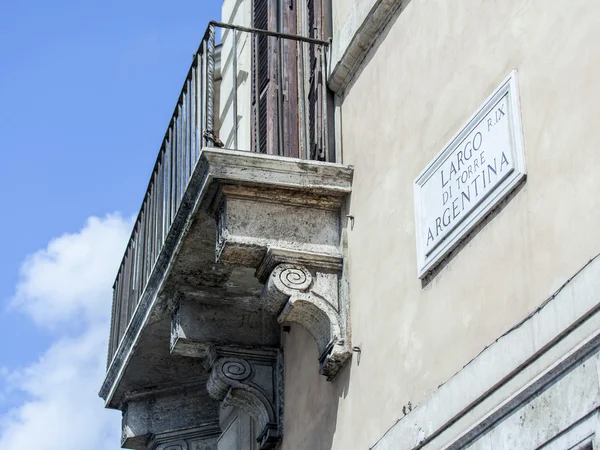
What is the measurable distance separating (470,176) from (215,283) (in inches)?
92.8

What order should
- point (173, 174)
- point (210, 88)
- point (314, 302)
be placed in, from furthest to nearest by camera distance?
point (173, 174) → point (210, 88) → point (314, 302)

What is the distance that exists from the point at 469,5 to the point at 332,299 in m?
1.58

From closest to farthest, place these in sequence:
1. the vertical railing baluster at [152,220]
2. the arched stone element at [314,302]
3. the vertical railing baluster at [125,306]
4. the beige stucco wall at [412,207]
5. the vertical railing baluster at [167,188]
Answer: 1. the beige stucco wall at [412,207]
2. the arched stone element at [314,302]
3. the vertical railing baluster at [167,188]
4. the vertical railing baluster at [152,220]
5. the vertical railing baluster at [125,306]

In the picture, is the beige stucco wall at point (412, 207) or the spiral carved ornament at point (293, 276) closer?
the beige stucco wall at point (412, 207)

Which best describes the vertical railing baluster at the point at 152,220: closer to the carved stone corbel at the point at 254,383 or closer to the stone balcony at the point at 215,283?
the stone balcony at the point at 215,283

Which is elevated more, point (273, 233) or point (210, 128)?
point (210, 128)

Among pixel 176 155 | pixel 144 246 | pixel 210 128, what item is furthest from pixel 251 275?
pixel 144 246

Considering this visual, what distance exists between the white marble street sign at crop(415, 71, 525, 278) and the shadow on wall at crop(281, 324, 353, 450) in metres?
0.94

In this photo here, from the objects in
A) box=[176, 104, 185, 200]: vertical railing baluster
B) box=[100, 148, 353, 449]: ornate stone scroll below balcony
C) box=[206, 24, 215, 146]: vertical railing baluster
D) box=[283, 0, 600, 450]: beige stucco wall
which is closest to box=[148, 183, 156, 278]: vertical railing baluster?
box=[100, 148, 353, 449]: ornate stone scroll below balcony

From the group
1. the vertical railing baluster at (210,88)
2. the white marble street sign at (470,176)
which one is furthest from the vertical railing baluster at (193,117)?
the white marble street sign at (470,176)

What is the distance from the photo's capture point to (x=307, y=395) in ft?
21.6

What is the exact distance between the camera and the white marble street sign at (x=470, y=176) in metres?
4.67

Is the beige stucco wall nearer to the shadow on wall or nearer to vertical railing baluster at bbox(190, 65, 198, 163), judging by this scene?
the shadow on wall

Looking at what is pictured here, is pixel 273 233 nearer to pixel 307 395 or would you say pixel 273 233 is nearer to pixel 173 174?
pixel 307 395
